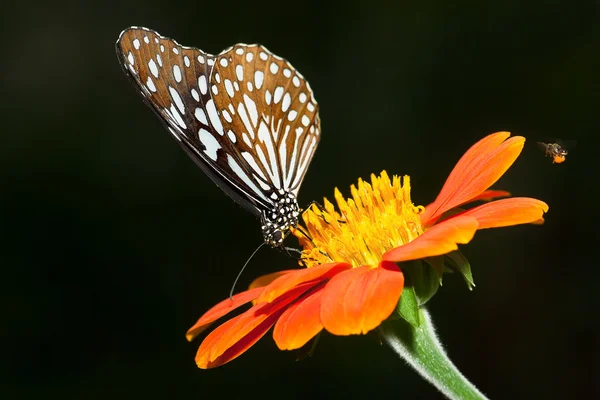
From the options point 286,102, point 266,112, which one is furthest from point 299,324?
point 286,102

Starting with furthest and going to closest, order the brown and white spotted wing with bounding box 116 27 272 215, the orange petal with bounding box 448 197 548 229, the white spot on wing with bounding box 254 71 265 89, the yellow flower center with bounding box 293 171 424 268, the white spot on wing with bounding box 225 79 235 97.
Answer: the white spot on wing with bounding box 254 71 265 89 < the white spot on wing with bounding box 225 79 235 97 < the brown and white spotted wing with bounding box 116 27 272 215 < the yellow flower center with bounding box 293 171 424 268 < the orange petal with bounding box 448 197 548 229

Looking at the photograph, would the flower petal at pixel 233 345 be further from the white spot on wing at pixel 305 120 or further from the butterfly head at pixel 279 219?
the white spot on wing at pixel 305 120

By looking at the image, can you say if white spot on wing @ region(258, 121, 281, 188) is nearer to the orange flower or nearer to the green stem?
the orange flower

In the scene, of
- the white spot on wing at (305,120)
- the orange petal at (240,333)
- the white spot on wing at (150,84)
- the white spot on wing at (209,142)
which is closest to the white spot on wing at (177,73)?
the white spot on wing at (150,84)

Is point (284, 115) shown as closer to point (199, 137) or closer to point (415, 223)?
point (199, 137)

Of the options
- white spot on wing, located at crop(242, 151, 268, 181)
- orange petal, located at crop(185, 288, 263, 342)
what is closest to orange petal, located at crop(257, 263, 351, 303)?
orange petal, located at crop(185, 288, 263, 342)

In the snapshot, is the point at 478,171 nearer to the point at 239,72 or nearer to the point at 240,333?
the point at 240,333
